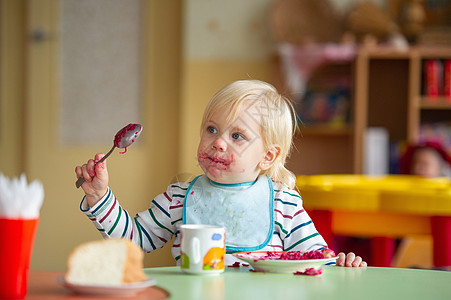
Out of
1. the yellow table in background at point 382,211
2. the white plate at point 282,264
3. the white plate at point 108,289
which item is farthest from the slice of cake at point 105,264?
the yellow table in background at point 382,211

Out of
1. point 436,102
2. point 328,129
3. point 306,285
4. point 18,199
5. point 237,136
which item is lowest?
point 306,285

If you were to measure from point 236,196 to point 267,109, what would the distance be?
0.56 ft

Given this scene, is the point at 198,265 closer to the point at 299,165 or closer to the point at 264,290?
the point at 264,290

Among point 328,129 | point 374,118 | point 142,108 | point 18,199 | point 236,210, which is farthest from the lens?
point 142,108

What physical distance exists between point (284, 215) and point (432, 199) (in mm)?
1005

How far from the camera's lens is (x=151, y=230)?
3.76 feet

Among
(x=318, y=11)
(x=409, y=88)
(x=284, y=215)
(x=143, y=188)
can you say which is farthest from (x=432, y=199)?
(x=143, y=188)

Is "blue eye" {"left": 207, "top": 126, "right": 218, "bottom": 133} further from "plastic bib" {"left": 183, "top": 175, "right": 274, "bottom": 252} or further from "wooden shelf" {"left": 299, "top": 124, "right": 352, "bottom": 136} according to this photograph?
"wooden shelf" {"left": 299, "top": 124, "right": 352, "bottom": 136}

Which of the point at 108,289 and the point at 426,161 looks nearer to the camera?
the point at 108,289

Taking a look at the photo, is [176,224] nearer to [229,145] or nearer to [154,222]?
[154,222]

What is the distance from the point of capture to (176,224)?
1.16m

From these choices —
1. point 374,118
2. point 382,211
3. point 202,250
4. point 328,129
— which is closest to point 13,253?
point 202,250

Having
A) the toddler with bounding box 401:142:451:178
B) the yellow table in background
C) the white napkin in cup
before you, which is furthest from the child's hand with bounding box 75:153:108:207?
the toddler with bounding box 401:142:451:178

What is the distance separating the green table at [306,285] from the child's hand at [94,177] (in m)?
0.19
